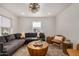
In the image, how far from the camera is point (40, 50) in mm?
2932

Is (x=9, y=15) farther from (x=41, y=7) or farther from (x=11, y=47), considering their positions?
(x=11, y=47)

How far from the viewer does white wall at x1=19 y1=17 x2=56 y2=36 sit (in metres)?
6.86

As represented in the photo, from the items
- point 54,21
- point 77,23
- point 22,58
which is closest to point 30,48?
point 77,23

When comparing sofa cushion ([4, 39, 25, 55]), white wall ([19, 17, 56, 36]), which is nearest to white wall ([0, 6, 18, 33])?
white wall ([19, 17, 56, 36])

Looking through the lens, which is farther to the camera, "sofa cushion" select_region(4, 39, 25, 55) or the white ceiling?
the white ceiling

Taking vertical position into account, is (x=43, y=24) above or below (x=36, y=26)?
above

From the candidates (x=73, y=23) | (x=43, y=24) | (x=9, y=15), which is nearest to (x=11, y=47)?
(x=73, y=23)

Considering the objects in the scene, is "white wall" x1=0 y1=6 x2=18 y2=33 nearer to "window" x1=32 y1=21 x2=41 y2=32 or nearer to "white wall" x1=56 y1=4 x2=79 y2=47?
"window" x1=32 y1=21 x2=41 y2=32

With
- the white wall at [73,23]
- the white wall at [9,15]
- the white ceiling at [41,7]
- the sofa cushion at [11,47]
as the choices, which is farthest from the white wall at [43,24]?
the sofa cushion at [11,47]

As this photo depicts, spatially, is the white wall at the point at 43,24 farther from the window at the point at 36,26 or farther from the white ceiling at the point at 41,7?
the white ceiling at the point at 41,7

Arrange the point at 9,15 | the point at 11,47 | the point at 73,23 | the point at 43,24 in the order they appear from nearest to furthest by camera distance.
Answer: the point at 11,47
the point at 73,23
the point at 9,15
the point at 43,24

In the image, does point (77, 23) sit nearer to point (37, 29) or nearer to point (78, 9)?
point (78, 9)

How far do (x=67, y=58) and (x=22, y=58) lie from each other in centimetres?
36

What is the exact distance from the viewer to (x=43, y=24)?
6.88 metres
